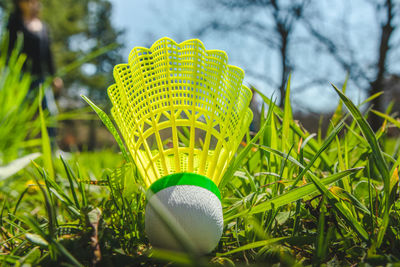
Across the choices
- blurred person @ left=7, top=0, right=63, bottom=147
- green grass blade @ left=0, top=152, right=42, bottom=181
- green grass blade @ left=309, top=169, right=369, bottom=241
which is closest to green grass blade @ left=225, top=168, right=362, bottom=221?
green grass blade @ left=309, top=169, right=369, bottom=241

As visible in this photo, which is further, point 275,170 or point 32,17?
point 32,17

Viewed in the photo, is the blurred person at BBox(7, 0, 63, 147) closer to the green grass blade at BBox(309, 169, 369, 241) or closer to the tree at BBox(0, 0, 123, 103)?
the green grass blade at BBox(309, 169, 369, 241)

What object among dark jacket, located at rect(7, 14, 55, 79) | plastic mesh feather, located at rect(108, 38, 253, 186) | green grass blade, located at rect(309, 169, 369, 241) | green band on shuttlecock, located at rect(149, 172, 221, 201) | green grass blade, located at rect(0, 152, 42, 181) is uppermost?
dark jacket, located at rect(7, 14, 55, 79)

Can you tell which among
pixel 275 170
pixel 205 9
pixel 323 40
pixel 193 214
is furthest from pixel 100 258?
pixel 205 9

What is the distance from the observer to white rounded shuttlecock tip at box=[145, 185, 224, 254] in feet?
1.15

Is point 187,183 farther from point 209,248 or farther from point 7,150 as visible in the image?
point 7,150

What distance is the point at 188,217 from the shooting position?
0.35m

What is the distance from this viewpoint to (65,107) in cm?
1562

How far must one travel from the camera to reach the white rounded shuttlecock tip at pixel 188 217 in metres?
Result: 0.35

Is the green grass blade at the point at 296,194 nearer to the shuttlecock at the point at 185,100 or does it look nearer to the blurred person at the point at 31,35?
the shuttlecock at the point at 185,100

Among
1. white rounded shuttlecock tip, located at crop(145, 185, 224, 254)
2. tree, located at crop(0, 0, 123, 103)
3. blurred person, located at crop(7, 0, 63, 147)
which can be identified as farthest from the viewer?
tree, located at crop(0, 0, 123, 103)

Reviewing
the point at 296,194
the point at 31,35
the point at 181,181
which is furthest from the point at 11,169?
the point at 31,35

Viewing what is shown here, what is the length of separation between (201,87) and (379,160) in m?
0.26

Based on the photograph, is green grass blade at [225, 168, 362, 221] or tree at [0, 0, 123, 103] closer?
green grass blade at [225, 168, 362, 221]
